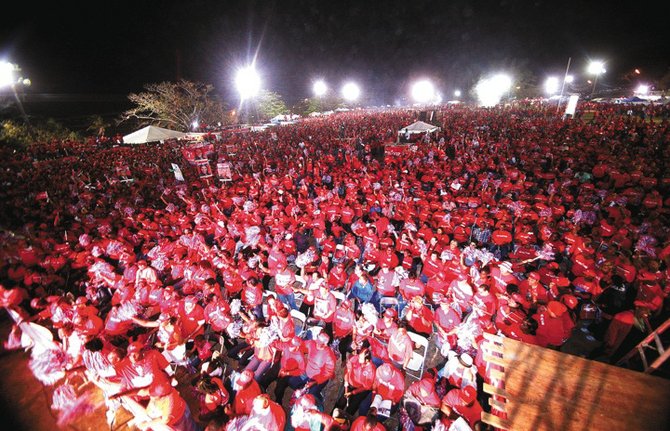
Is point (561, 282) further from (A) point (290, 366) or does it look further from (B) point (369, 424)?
(A) point (290, 366)

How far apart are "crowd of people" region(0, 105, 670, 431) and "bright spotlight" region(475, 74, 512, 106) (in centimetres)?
8006

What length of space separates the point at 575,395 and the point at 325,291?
13.9 ft

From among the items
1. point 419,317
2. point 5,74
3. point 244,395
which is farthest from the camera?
point 5,74

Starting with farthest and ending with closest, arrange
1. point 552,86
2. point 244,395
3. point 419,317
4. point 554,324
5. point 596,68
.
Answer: point 552,86 → point 596,68 → point 419,317 → point 554,324 → point 244,395

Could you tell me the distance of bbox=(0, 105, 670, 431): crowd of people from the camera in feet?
15.5

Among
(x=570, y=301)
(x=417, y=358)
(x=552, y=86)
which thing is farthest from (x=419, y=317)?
(x=552, y=86)

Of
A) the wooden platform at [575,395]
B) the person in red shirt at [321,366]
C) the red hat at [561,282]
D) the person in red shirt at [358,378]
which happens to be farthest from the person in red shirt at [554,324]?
the person in red shirt at [321,366]

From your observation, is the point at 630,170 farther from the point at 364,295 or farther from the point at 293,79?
the point at 293,79

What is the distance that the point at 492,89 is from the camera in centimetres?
8412

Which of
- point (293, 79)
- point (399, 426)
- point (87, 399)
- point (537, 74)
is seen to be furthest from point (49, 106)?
point (537, 74)

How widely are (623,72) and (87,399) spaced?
10976cm

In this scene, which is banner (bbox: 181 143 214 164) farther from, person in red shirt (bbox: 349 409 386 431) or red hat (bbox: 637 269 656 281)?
red hat (bbox: 637 269 656 281)

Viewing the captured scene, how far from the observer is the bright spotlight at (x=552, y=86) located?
245ft

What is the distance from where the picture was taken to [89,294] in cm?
762
